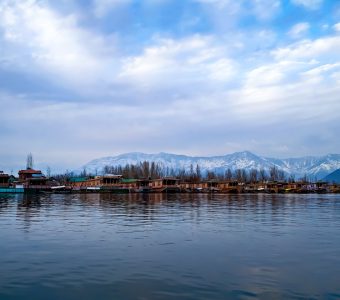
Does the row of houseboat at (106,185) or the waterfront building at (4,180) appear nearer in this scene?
the waterfront building at (4,180)

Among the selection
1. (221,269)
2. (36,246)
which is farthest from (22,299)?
(36,246)

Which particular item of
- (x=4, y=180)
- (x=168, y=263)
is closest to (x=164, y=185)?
(x=4, y=180)

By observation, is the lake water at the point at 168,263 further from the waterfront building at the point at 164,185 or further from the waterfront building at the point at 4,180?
the waterfront building at the point at 164,185

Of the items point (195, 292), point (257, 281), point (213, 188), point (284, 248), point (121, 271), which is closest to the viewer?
point (195, 292)

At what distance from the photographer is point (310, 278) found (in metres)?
16.0

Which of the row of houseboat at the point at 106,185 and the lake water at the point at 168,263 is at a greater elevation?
the row of houseboat at the point at 106,185

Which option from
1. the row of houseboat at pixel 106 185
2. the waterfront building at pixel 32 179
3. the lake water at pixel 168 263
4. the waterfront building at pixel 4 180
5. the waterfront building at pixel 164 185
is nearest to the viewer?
the lake water at pixel 168 263

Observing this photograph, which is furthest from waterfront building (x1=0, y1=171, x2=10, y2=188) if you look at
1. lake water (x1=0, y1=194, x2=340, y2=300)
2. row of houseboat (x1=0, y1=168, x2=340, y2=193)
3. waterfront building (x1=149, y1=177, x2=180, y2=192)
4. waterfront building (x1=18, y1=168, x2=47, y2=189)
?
lake water (x1=0, y1=194, x2=340, y2=300)

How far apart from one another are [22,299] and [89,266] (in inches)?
194

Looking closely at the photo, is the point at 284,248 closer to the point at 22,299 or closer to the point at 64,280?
the point at 64,280

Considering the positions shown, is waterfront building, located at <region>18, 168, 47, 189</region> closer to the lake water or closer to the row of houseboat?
the row of houseboat

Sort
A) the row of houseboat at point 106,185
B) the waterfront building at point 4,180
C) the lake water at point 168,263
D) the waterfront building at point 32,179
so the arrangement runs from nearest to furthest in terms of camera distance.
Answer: the lake water at point 168,263
the waterfront building at point 4,180
the row of houseboat at point 106,185
the waterfront building at point 32,179

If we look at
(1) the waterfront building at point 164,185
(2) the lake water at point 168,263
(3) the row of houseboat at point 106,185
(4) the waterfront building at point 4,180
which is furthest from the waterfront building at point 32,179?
(2) the lake water at point 168,263

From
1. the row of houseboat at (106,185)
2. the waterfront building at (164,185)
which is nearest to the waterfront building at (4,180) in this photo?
the row of houseboat at (106,185)
